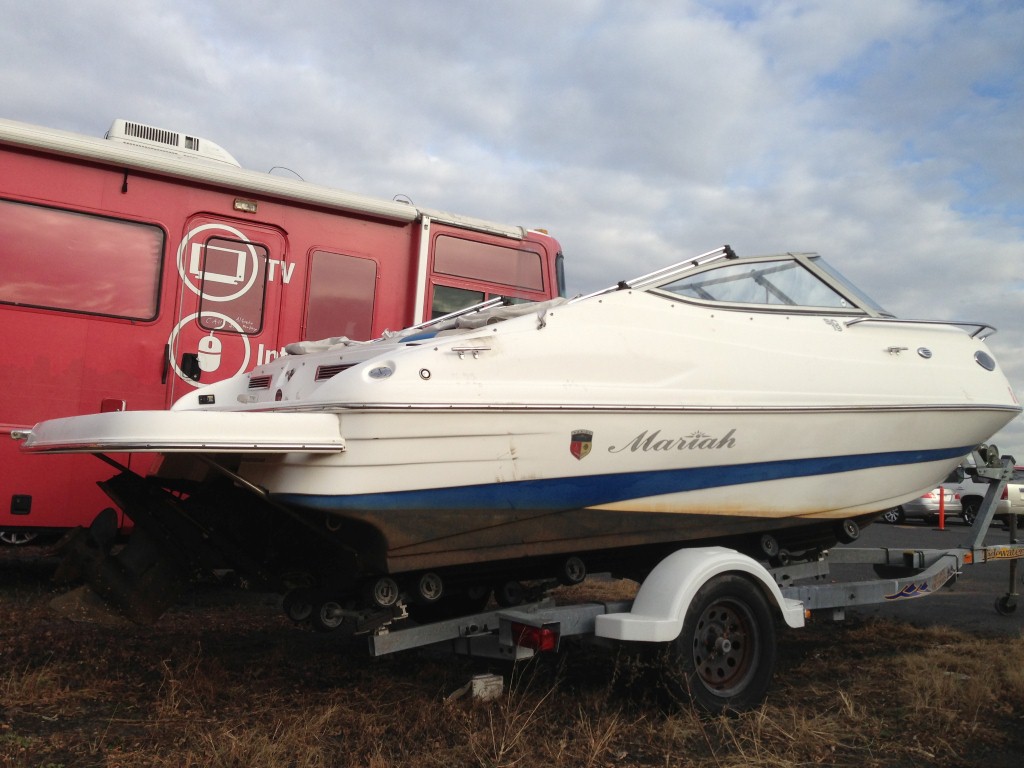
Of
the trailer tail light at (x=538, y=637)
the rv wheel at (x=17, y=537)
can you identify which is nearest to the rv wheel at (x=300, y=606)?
the trailer tail light at (x=538, y=637)

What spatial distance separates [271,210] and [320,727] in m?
4.20

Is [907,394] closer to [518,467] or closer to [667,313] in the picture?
[667,313]

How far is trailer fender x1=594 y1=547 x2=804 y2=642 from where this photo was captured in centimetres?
388

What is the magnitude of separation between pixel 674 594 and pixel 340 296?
3.93 m

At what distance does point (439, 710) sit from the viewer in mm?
3947

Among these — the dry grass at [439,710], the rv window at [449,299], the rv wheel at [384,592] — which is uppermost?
the rv window at [449,299]

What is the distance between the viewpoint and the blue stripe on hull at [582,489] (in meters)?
3.41

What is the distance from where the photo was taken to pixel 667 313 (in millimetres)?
4297

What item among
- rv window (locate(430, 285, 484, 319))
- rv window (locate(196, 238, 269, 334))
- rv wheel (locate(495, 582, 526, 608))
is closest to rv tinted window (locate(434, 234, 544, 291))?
rv window (locate(430, 285, 484, 319))

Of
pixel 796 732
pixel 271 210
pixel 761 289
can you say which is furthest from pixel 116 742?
pixel 271 210

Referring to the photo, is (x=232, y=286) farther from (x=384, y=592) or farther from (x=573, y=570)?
(x=573, y=570)

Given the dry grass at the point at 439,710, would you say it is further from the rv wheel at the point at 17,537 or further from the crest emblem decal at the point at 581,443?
the crest emblem decal at the point at 581,443

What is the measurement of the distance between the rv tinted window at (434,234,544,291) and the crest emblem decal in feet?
12.0

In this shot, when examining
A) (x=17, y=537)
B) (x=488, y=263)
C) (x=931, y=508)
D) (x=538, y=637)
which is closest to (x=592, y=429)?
(x=538, y=637)
